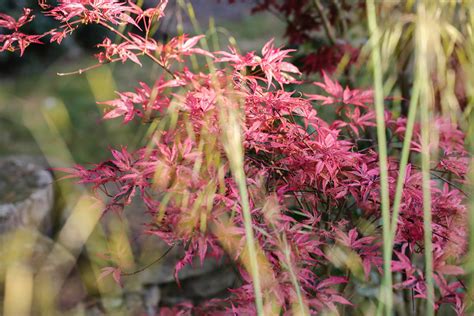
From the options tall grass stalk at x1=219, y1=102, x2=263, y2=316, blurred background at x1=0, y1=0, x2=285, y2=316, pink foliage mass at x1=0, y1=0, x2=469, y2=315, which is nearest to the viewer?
tall grass stalk at x1=219, y1=102, x2=263, y2=316

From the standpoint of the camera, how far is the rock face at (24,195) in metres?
2.18

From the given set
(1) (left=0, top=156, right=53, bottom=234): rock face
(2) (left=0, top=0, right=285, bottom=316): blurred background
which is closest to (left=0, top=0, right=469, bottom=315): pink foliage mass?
(2) (left=0, top=0, right=285, bottom=316): blurred background

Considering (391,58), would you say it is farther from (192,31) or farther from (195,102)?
(192,31)

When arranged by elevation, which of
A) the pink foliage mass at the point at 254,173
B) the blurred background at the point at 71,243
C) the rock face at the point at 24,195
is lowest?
the blurred background at the point at 71,243

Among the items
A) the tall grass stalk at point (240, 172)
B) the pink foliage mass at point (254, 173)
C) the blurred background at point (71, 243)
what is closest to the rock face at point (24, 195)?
the blurred background at point (71, 243)

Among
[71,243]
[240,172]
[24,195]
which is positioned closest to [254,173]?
[240,172]

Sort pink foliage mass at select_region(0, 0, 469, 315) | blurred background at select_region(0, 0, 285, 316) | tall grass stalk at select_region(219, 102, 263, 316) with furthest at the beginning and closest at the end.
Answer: blurred background at select_region(0, 0, 285, 316), pink foliage mass at select_region(0, 0, 469, 315), tall grass stalk at select_region(219, 102, 263, 316)

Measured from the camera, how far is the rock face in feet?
7.15

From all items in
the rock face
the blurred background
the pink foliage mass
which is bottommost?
the blurred background

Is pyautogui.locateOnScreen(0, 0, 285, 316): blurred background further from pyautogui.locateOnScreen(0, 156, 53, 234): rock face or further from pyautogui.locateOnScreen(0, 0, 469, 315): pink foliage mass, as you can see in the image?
pyautogui.locateOnScreen(0, 0, 469, 315): pink foliage mass

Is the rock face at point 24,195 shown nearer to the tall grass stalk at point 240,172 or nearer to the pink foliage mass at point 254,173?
the pink foliage mass at point 254,173

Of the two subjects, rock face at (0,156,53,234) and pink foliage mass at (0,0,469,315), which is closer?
pink foliage mass at (0,0,469,315)

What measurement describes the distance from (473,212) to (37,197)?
177cm

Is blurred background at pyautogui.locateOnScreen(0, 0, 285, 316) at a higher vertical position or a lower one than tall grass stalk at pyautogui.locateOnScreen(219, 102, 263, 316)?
lower
